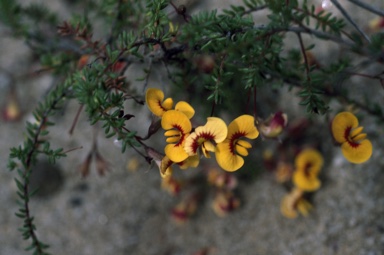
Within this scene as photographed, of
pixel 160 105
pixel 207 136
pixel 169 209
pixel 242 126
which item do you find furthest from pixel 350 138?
pixel 169 209

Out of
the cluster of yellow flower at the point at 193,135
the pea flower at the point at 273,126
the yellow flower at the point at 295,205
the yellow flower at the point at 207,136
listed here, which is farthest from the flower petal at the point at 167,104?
the yellow flower at the point at 295,205

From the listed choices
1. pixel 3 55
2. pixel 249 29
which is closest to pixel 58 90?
pixel 249 29

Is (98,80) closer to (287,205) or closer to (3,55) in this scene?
(287,205)

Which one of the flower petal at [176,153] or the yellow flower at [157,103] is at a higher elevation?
the yellow flower at [157,103]

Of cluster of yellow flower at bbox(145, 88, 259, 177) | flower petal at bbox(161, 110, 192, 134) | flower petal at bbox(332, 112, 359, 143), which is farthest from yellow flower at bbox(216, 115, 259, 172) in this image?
flower petal at bbox(332, 112, 359, 143)

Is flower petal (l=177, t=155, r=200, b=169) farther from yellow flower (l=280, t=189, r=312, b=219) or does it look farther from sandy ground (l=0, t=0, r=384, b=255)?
yellow flower (l=280, t=189, r=312, b=219)

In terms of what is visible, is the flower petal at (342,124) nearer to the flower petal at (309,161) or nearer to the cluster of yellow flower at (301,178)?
the cluster of yellow flower at (301,178)
